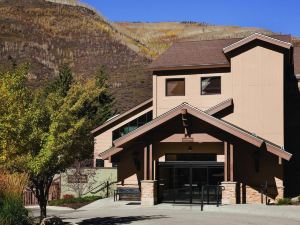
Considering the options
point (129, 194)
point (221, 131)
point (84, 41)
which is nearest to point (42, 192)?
point (129, 194)

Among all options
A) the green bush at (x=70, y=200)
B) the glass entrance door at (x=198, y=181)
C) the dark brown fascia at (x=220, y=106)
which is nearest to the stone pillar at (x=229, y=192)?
the glass entrance door at (x=198, y=181)

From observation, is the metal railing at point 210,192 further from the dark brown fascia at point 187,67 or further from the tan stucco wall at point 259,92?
the dark brown fascia at point 187,67

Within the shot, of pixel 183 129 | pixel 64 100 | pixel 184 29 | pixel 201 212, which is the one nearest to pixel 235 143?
pixel 183 129

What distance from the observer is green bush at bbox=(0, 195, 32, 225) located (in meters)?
18.2

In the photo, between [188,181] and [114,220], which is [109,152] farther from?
[114,220]

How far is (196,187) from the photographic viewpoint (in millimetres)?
30297

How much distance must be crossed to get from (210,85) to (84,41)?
4040 inches

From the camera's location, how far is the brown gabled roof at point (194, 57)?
34069mm

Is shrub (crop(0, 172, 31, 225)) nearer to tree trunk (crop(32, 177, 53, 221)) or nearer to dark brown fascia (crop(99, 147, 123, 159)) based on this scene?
tree trunk (crop(32, 177, 53, 221))

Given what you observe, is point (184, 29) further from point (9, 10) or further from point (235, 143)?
point (235, 143)

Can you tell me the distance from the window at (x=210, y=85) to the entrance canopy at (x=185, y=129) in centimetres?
425

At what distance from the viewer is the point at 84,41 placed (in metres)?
134

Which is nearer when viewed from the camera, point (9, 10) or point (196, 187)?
Answer: point (196, 187)

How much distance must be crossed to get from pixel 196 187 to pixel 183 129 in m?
3.20
